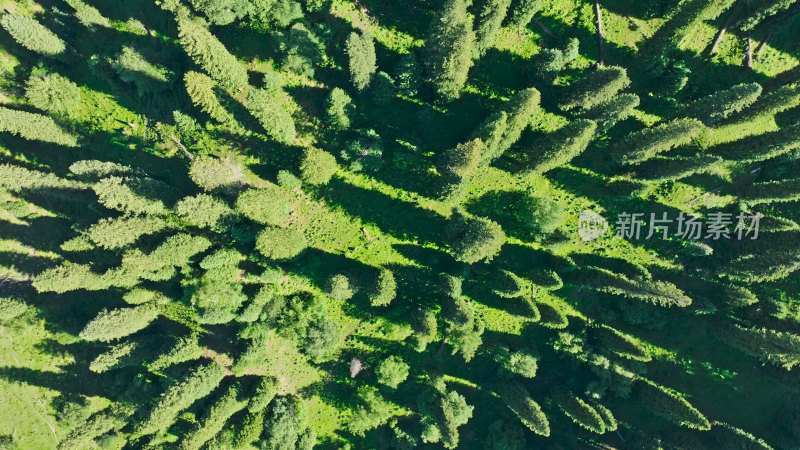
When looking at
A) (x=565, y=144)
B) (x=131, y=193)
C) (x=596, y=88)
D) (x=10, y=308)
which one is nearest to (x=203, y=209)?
(x=131, y=193)

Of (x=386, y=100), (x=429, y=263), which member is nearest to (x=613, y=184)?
(x=429, y=263)

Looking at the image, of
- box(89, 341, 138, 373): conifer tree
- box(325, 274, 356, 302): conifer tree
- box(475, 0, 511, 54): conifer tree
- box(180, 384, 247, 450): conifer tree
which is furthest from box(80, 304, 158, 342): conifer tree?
box(475, 0, 511, 54): conifer tree

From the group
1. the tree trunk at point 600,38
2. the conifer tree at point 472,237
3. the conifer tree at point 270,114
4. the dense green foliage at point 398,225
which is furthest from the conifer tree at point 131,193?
the tree trunk at point 600,38

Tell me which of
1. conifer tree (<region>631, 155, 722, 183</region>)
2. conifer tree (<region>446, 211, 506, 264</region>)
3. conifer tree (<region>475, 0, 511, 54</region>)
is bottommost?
conifer tree (<region>446, 211, 506, 264</region>)

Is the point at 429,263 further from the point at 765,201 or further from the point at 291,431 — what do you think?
the point at 765,201

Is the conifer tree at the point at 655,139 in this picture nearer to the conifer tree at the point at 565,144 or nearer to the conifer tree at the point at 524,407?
the conifer tree at the point at 565,144

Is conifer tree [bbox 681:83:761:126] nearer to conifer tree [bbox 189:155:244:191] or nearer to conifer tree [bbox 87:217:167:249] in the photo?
conifer tree [bbox 189:155:244:191]
